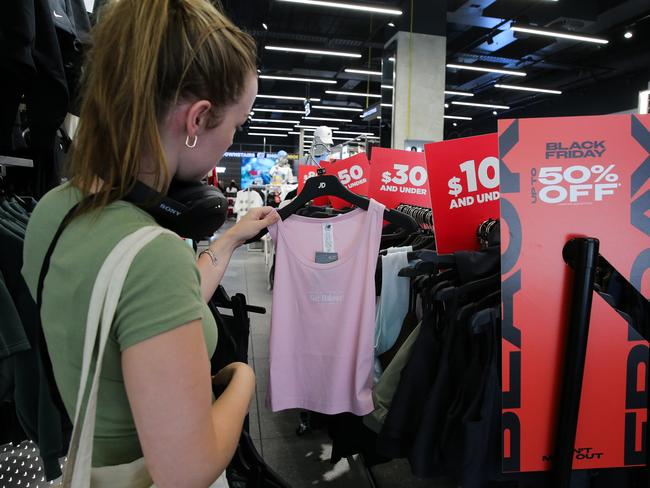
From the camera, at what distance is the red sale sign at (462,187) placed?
1526 mm

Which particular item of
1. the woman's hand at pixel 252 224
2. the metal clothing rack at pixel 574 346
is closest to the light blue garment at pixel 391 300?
the woman's hand at pixel 252 224

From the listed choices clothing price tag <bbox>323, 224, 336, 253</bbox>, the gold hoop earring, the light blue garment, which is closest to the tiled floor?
the light blue garment

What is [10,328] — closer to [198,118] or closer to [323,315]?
[323,315]

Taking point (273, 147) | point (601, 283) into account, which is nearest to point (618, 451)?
point (601, 283)

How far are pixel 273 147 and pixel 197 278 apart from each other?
3113 centimetres

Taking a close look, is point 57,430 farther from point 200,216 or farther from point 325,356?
point 200,216

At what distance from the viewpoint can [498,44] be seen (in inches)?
473

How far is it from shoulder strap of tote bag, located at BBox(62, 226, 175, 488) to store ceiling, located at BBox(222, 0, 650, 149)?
689 centimetres

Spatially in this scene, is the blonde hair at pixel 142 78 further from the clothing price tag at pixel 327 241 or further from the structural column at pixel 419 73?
the structural column at pixel 419 73

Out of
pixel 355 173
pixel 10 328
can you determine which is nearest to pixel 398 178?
pixel 355 173

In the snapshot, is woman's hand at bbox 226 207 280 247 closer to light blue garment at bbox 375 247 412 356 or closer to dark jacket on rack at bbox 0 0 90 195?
light blue garment at bbox 375 247 412 356

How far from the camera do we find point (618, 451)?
1024 millimetres

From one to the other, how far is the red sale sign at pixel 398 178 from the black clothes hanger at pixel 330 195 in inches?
39.5

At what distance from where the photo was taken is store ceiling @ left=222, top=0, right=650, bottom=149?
9.28 metres
